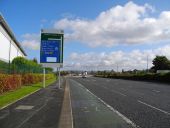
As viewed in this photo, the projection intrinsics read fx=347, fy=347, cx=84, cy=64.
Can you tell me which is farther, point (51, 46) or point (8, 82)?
point (51, 46)

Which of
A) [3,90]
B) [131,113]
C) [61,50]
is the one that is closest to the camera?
[131,113]

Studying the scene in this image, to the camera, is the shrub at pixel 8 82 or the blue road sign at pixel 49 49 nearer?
the shrub at pixel 8 82

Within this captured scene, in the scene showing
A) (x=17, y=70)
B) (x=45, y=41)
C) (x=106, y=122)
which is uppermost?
(x=45, y=41)

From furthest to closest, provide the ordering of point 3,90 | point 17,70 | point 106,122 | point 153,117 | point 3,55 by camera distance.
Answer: point 3,55 → point 17,70 → point 3,90 → point 153,117 → point 106,122

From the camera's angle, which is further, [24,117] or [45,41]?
[45,41]

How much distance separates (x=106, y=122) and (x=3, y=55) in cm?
3923

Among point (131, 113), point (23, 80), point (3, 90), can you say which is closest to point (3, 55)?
point (23, 80)

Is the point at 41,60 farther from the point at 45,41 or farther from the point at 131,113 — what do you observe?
the point at 131,113

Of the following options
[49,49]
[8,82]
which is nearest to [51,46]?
[49,49]

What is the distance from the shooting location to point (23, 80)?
126 ft

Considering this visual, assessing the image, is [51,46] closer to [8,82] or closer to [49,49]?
[49,49]

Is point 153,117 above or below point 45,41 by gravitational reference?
below

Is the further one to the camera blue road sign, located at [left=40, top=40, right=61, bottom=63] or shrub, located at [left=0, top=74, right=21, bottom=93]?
blue road sign, located at [left=40, top=40, right=61, bottom=63]

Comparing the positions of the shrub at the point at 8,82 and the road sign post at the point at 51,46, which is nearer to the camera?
the shrub at the point at 8,82
